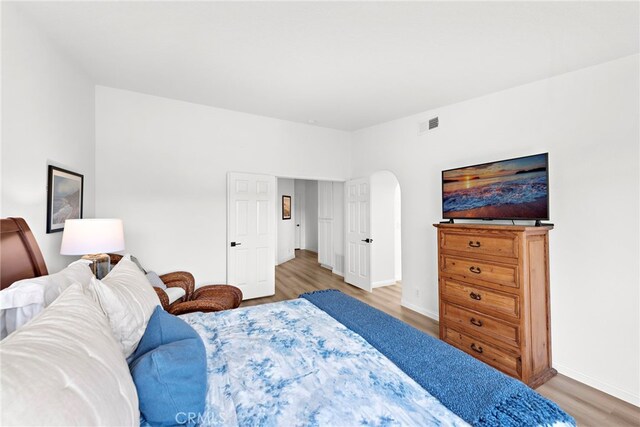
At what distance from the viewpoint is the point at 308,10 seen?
1.84 m

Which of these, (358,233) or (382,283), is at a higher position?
(358,233)

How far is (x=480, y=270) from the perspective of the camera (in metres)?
2.49

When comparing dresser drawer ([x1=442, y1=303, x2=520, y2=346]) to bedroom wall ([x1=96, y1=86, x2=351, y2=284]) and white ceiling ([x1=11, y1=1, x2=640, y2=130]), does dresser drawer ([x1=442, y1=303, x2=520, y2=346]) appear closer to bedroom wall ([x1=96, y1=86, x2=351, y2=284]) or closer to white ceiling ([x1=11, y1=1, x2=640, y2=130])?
white ceiling ([x1=11, y1=1, x2=640, y2=130])

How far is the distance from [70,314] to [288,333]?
1.09 metres

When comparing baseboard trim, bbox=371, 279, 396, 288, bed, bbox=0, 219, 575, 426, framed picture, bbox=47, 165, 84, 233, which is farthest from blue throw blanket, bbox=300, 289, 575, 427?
baseboard trim, bbox=371, 279, 396, 288

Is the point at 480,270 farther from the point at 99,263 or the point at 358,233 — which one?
the point at 99,263

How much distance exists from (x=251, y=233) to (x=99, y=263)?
80.0 inches

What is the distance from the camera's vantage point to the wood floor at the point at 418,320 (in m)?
1.95

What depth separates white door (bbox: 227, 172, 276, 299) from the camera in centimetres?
401

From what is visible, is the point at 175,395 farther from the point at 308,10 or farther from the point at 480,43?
Answer: the point at 480,43

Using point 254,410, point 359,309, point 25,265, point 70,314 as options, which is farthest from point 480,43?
point 25,265

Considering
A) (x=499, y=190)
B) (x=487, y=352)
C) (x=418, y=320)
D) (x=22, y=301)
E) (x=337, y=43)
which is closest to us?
(x=22, y=301)

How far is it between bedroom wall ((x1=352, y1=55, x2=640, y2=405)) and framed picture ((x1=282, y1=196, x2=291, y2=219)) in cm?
576

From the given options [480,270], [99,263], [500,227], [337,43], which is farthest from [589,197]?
[99,263]
